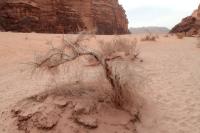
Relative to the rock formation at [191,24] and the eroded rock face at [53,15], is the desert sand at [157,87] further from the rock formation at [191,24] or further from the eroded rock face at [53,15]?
the rock formation at [191,24]

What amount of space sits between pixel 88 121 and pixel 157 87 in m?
2.39

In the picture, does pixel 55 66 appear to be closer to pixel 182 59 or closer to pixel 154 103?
pixel 154 103

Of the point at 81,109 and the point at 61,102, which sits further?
the point at 61,102

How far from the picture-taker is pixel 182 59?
11.7 m

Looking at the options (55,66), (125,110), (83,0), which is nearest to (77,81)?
(55,66)

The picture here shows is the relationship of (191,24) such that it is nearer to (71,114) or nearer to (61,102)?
(61,102)

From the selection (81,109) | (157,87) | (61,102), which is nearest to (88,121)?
(81,109)

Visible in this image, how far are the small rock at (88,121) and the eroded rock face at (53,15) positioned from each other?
13616 mm

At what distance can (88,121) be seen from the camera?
675 cm

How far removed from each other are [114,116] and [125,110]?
13.4 inches

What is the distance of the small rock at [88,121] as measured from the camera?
667 cm

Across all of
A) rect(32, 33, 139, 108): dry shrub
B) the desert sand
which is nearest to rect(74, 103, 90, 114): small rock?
the desert sand

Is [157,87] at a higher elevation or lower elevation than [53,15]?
lower

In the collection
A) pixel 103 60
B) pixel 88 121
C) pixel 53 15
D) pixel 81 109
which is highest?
pixel 53 15
